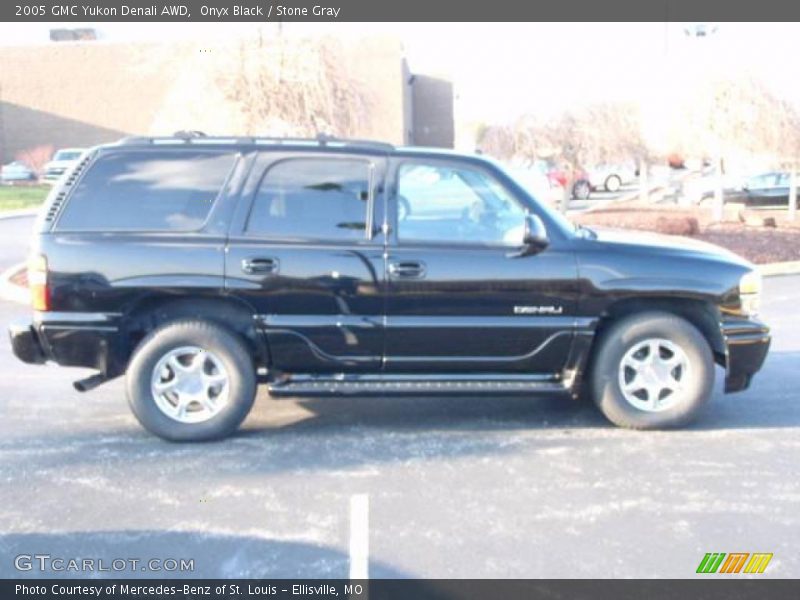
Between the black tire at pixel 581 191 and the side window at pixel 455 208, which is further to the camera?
the black tire at pixel 581 191

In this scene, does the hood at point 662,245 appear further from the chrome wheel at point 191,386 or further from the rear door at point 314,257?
the chrome wheel at point 191,386

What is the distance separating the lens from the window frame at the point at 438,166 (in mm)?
5695

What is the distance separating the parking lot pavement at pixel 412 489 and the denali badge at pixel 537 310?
0.81m

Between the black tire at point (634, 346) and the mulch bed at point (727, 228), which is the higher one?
the mulch bed at point (727, 228)

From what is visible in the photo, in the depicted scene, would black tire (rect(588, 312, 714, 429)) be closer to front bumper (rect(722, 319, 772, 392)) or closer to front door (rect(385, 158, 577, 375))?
front bumper (rect(722, 319, 772, 392))

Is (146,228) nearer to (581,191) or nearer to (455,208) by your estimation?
(455,208)

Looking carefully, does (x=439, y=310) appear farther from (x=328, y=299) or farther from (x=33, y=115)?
(x=33, y=115)

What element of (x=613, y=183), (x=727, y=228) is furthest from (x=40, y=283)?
(x=613, y=183)

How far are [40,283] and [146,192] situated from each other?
0.87 m

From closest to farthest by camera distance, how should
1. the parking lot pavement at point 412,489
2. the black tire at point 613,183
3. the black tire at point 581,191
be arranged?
the parking lot pavement at point 412,489 → the black tire at point 581,191 → the black tire at point 613,183

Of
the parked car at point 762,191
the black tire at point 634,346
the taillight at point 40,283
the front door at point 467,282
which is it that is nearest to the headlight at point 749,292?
the black tire at point 634,346

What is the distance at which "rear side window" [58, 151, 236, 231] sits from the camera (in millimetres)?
5668

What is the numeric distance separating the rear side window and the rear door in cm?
27

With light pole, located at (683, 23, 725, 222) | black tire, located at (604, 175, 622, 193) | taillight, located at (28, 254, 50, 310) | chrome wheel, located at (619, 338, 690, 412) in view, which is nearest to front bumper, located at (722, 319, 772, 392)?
chrome wheel, located at (619, 338, 690, 412)
